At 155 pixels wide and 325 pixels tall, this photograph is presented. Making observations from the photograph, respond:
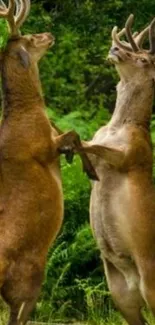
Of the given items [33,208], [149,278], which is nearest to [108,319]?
[149,278]

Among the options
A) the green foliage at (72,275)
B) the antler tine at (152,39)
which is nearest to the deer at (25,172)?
the antler tine at (152,39)

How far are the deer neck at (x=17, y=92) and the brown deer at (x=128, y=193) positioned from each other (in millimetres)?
630

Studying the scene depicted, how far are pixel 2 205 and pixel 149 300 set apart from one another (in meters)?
1.53

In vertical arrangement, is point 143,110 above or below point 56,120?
above

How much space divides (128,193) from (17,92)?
128 cm

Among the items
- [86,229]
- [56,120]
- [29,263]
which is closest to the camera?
[29,263]

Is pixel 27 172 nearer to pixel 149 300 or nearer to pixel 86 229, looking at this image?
pixel 149 300

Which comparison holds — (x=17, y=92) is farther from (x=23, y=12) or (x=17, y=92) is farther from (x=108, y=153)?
(x=108, y=153)

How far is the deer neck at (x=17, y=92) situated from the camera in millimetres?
13297

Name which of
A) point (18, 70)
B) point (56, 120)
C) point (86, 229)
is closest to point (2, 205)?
point (18, 70)

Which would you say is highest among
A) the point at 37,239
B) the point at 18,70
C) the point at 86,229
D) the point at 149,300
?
the point at 18,70

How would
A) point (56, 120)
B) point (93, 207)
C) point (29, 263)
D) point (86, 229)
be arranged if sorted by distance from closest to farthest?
A: point (29, 263), point (93, 207), point (86, 229), point (56, 120)

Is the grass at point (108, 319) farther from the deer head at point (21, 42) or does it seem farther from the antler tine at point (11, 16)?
the antler tine at point (11, 16)

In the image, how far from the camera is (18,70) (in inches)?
525
